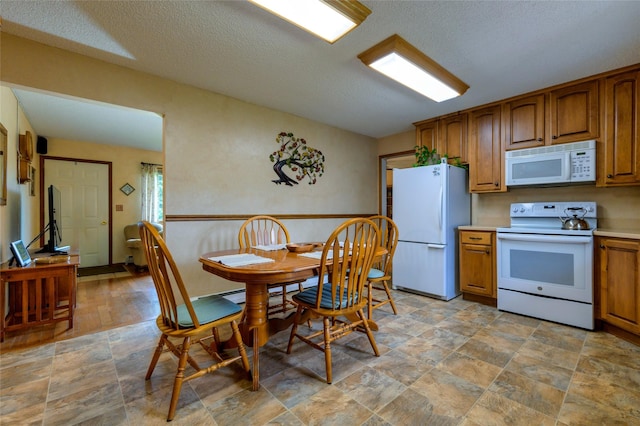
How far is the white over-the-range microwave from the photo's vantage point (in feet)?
8.36

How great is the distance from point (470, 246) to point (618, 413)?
72.7 inches

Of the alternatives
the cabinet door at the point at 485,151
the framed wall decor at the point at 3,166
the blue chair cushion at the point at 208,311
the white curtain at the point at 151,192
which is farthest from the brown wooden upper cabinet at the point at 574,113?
the white curtain at the point at 151,192

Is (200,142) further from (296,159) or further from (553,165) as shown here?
(553,165)

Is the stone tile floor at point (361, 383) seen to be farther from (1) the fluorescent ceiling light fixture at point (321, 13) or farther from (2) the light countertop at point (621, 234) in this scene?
(1) the fluorescent ceiling light fixture at point (321, 13)

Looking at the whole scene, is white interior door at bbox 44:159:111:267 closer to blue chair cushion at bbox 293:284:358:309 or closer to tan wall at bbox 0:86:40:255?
tan wall at bbox 0:86:40:255

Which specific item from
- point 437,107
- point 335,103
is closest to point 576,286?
point 437,107

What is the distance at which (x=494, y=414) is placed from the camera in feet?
4.60

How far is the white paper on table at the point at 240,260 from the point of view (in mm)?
1684

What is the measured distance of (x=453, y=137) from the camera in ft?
11.5

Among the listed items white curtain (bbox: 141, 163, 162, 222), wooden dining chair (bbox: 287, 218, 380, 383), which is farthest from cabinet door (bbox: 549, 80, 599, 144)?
white curtain (bbox: 141, 163, 162, 222)

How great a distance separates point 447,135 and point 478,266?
1.65 m

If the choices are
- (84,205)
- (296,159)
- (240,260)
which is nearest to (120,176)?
(84,205)

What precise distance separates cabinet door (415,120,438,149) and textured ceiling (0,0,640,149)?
789 millimetres

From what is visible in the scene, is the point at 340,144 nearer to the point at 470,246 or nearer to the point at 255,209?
the point at 255,209
